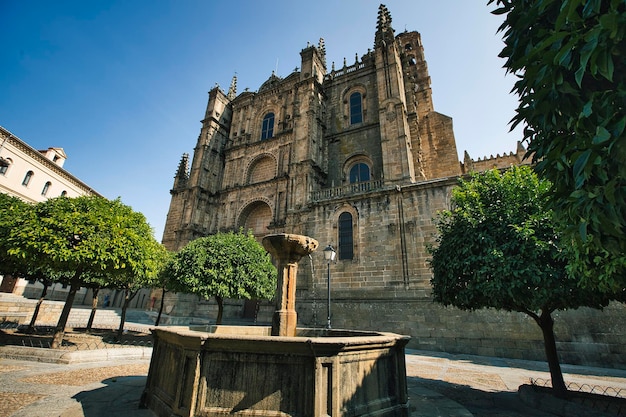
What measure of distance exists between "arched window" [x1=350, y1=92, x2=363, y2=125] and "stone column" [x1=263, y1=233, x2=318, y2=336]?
1929 cm

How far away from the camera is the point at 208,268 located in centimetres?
1220

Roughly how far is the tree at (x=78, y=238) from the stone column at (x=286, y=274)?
5662 mm

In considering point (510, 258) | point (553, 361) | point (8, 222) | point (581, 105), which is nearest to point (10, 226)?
point (8, 222)

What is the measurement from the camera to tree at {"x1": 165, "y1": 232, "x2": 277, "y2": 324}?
12.0m

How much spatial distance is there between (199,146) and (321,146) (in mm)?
11947

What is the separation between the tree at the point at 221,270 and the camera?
1201cm

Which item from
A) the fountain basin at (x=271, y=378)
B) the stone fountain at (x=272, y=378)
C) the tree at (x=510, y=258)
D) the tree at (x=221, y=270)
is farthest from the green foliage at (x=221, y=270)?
the fountain basin at (x=271, y=378)

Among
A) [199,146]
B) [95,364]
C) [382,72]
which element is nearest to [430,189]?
[382,72]

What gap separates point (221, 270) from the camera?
40.1 feet

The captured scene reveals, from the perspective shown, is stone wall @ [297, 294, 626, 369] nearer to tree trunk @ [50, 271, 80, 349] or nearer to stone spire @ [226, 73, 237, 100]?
tree trunk @ [50, 271, 80, 349]

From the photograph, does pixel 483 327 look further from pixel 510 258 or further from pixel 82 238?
pixel 82 238

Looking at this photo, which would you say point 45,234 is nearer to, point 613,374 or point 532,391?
point 532,391

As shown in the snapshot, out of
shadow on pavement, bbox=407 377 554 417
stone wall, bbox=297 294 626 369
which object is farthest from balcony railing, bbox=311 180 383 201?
shadow on pavement, bbox=407 377 554 417

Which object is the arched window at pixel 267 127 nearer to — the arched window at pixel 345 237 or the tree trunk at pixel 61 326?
the arched window at pixel 345 237
